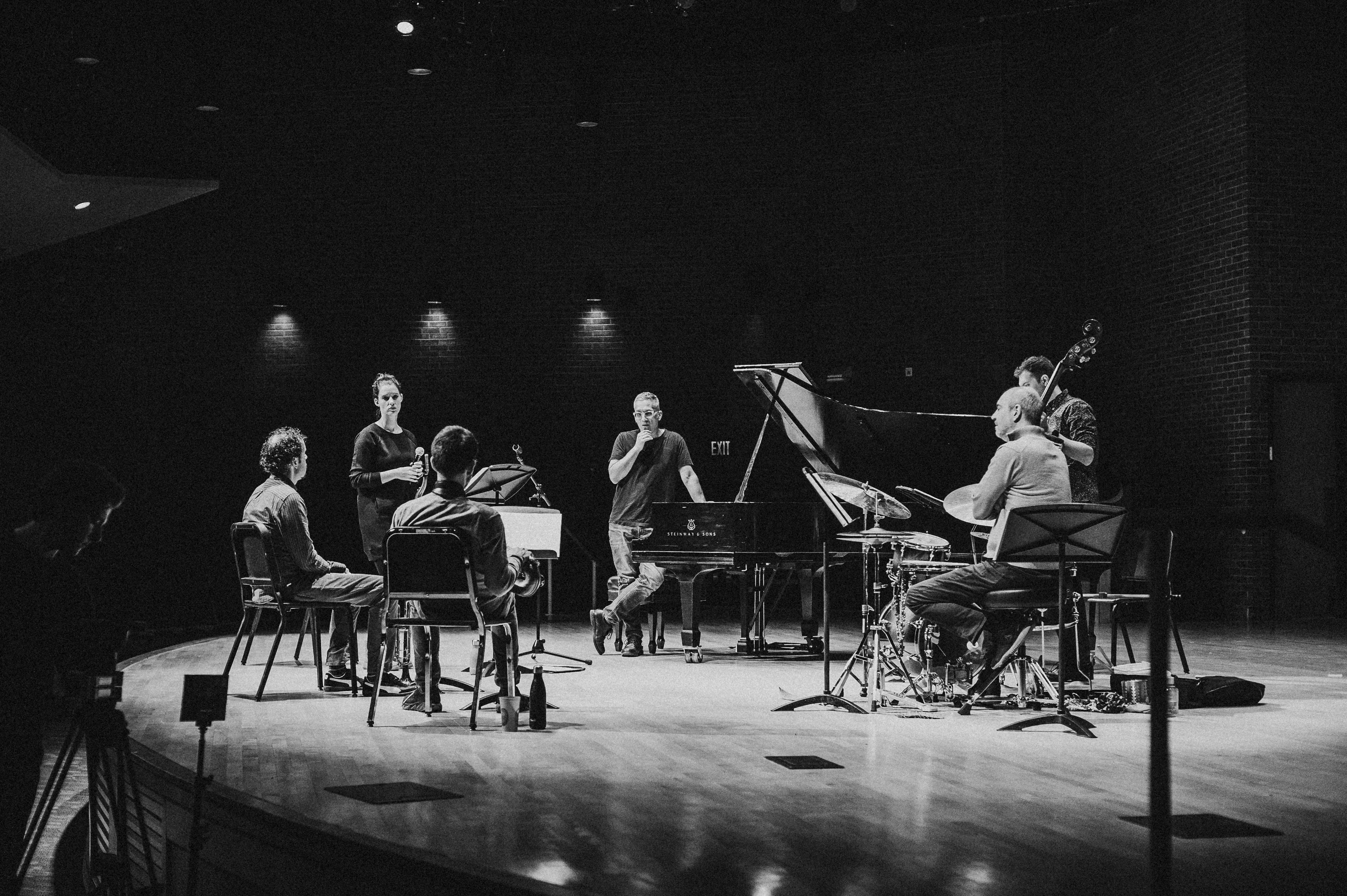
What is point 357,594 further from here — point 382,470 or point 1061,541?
point 1061,541

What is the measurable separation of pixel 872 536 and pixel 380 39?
27.0ft

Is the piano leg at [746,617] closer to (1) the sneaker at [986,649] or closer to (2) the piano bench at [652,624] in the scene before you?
(2) the piano bench at [652,624]

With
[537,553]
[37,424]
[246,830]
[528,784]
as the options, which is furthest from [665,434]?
[37,424]

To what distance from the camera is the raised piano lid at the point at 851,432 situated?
669cm

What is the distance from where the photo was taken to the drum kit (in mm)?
5570

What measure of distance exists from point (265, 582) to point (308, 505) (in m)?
5.80

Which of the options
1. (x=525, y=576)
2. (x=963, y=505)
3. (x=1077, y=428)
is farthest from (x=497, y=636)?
(x=1077, y=428)

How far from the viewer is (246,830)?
357cm

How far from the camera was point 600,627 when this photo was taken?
8086 mm

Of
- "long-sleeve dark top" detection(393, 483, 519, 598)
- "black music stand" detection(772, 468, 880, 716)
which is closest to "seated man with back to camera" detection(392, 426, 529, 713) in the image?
"long-sleeve dark top" detection(393, 483, 519, 598)

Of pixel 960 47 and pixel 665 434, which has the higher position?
pixel 960 47

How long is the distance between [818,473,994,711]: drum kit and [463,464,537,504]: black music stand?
5.76 ft

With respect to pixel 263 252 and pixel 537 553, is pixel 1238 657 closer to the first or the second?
pixel 537 553

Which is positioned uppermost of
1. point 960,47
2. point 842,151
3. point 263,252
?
point 960,47
